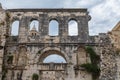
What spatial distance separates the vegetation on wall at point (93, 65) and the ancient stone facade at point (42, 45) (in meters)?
0.28

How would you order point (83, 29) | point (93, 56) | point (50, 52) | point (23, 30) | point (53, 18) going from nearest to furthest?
point (93, 56), point (50, 52), point (83, 29), point (23, 30), point (53, 18)

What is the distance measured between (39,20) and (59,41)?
248 centimetres

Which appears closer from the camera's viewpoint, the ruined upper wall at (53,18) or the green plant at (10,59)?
the green plant at (10,59)

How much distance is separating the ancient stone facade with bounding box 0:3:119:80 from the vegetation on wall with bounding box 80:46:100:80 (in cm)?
28

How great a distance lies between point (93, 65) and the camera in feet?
64.8

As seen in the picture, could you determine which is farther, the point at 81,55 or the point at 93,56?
the point at 81,55

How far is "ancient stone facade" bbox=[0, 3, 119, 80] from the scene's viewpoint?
19.8m

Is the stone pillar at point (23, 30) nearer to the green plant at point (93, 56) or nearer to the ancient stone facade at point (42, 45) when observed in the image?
the ancient stone facade at point (42, 45)

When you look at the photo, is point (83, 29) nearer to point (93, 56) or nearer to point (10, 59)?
point (93, 56)

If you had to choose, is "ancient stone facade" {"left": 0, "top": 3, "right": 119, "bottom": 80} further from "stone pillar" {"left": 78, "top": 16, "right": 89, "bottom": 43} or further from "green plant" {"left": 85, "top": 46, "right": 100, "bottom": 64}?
"green plant" {"left": 85, "top": 46, "right": 100, "bottom": 64}

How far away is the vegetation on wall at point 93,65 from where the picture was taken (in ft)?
64.1

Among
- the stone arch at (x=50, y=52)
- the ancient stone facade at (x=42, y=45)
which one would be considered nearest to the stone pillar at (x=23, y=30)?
the ancient stone facade at (x=42, y=45)

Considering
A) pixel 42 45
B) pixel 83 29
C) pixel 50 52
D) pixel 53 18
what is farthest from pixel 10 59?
pixel 83 29

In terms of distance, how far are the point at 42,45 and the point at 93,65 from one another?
415 centimetres
